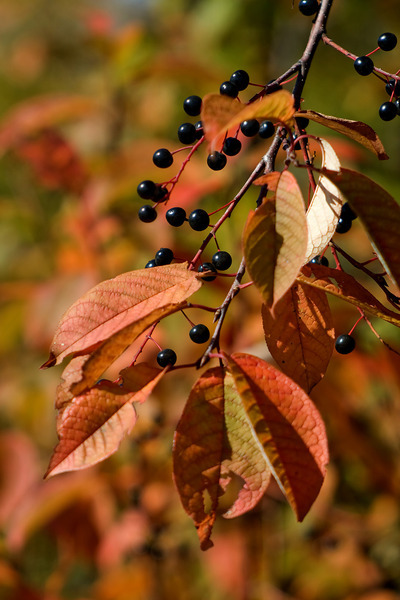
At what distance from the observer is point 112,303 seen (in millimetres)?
745

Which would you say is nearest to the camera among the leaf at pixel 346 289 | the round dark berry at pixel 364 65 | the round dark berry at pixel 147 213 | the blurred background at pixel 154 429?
the leaf at pixel 346 289

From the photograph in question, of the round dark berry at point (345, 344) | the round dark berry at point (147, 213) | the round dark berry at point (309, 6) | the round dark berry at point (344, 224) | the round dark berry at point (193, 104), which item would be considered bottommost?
the round dark berry at point (345, 344)

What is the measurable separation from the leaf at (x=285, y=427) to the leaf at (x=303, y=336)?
0.20 feet

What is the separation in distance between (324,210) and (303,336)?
16 cm

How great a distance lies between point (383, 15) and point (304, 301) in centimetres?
285

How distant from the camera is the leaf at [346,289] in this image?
0.66m

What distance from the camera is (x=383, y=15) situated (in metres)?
3.11

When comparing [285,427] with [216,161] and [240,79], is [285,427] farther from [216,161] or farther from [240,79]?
[240,79]

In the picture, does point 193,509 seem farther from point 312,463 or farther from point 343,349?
point 343,349

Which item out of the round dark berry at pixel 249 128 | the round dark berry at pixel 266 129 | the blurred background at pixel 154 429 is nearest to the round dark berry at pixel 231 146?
the round dark berry at pixel 249 128

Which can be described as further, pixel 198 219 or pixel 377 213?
pixel 198 219

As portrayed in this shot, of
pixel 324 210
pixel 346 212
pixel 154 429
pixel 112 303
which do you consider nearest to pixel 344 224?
pixel 346 212

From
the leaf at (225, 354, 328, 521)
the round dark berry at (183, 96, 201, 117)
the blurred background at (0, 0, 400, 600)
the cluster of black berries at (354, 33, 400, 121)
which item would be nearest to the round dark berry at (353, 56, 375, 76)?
the cluster of black berries at (354, 33, 400, 121)

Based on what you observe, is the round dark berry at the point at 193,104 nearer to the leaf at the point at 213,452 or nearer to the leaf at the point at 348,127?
the leaf at the point at 348,127
